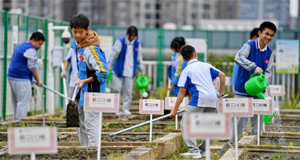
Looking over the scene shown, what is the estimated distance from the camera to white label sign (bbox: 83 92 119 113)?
807cm

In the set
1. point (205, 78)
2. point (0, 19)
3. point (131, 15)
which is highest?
point (131, 15)

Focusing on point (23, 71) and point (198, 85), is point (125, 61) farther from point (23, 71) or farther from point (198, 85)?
point (198, 85)

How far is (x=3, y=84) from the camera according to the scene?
52.0 feet

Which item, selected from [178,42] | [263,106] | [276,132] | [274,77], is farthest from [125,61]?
[274,77]

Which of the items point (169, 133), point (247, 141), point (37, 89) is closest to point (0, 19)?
point (37, 89)

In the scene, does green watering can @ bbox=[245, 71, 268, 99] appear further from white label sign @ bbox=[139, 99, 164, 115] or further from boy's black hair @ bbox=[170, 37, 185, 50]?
boy's black hair @ bbox=[170, 37, 185, 50]

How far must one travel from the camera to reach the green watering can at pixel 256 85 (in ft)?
34.5

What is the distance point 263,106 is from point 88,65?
249 cm

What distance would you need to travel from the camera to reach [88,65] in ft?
30.8

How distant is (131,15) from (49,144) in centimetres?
18292

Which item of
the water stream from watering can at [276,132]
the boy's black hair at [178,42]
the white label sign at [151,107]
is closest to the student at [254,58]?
the water stream from watering can at [276,132]

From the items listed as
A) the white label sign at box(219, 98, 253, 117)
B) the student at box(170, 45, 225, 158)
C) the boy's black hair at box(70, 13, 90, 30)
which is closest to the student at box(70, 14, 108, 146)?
the boy's black hair at box(70, 13, 90, 30)

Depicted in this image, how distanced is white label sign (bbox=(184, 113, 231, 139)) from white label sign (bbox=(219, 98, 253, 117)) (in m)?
2.15

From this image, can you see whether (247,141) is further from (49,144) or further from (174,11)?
(174,11)
